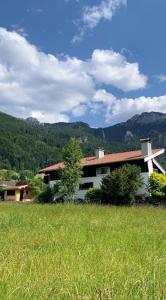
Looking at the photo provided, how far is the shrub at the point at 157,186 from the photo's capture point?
43.8m

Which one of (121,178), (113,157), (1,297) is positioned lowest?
(1,297)

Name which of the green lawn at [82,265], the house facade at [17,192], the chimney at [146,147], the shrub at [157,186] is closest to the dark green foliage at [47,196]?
the chimney at [146,147]

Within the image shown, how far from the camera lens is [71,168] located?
49875mm

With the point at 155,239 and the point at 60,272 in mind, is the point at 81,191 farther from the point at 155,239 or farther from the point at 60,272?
the point at 60,272

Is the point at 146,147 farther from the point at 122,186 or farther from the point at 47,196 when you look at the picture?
the point at 47,196

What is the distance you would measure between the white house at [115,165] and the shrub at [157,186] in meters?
1.87

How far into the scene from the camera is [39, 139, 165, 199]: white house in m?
50.4

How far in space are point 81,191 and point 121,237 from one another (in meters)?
47.6

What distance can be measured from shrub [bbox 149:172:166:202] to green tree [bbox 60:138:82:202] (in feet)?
29.4

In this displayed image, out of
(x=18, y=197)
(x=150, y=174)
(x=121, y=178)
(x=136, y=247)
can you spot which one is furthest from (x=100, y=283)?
(x=18, y=197)

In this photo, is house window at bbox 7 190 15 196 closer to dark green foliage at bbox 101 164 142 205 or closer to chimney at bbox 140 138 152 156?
chimney at bbox 140 138 152 156

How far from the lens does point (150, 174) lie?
48.8 m

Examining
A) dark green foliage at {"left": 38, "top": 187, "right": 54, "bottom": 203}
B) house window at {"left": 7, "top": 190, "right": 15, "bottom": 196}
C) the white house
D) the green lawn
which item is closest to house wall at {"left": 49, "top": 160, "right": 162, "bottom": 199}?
the white house

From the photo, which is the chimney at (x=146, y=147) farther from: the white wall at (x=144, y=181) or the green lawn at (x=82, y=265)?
the green lawn at (x=82, y=265)
